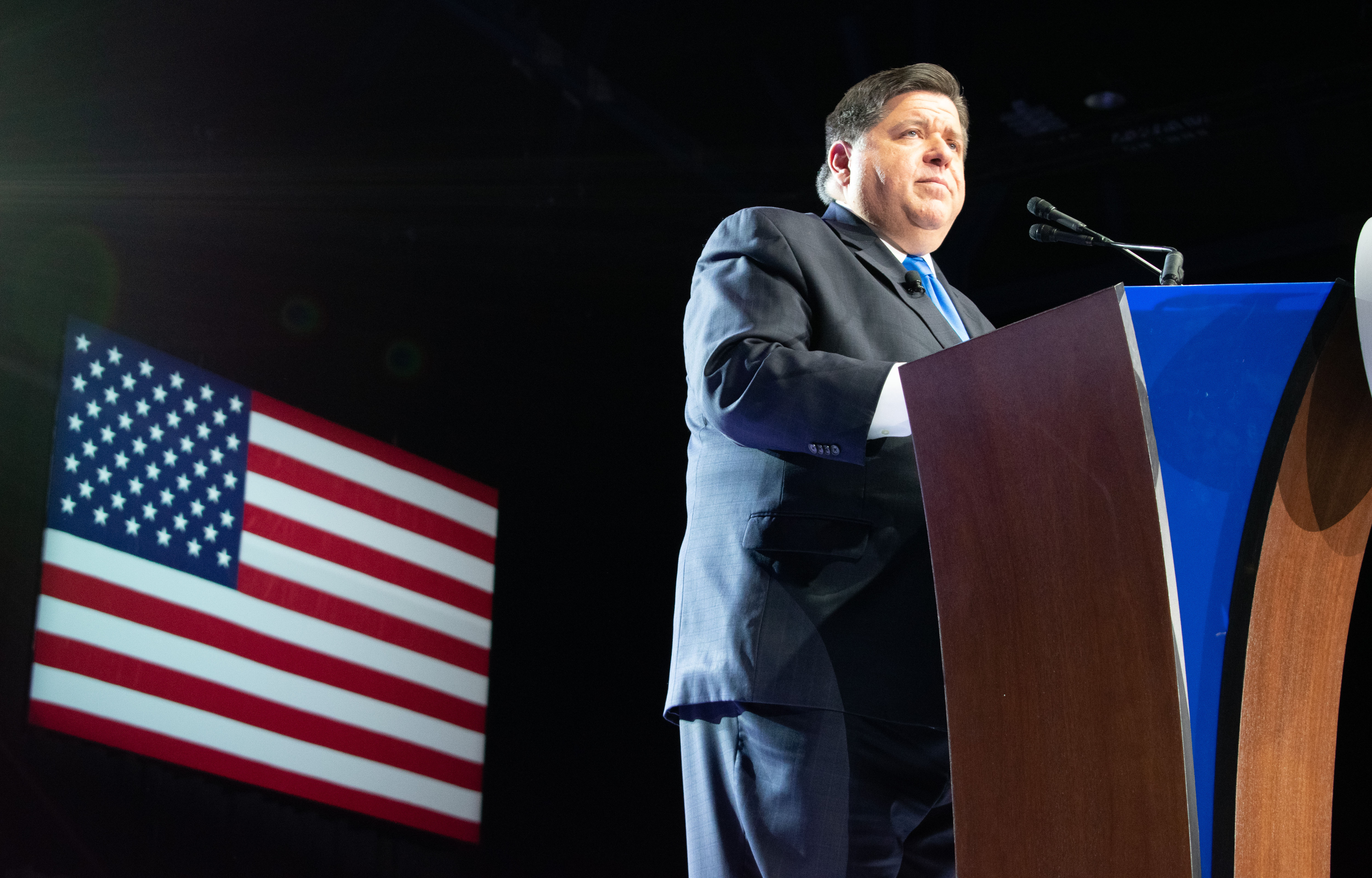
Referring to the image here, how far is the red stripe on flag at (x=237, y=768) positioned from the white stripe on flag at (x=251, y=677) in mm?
174

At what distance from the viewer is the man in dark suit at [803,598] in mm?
1122

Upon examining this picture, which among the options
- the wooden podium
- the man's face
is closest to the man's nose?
the man's face

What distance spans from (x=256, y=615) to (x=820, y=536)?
241cm

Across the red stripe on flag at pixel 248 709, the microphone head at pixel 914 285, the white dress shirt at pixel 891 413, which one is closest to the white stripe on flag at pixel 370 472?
the red stripe on flag at pixel 248 709

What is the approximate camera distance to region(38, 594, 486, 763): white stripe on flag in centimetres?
281

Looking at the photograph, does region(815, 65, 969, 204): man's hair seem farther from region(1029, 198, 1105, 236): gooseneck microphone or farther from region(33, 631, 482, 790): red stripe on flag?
region(33, 631, 482, 790): red stripe on flag

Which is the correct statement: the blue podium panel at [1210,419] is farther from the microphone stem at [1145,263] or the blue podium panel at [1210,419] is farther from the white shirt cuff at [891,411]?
the microphone stem at [1145,263]

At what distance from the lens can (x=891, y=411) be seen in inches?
41.5

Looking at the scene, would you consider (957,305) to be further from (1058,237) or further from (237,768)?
(237,768)

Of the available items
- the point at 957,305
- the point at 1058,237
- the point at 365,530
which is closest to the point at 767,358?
the point at 1058,237

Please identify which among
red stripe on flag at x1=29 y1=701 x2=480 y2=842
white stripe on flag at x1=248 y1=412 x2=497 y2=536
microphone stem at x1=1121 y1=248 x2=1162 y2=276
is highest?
white stripe on flag at x1=248 y1=412 x2=497 y2=536

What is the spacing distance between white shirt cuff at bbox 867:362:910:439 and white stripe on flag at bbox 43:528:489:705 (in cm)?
250

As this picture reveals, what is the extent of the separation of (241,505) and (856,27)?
7.60 ft

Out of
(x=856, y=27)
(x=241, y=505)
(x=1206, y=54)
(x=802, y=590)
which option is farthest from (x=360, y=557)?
(x=1206, y=54)
